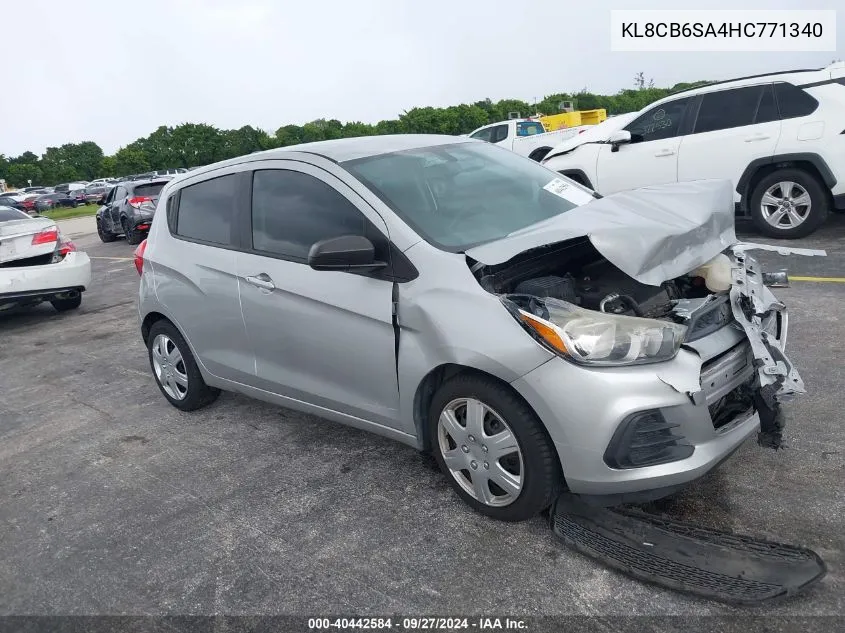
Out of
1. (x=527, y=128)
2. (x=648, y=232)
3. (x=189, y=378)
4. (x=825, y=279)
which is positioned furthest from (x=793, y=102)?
(x=527, y=128)

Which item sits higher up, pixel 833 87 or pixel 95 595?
pixel 833 87

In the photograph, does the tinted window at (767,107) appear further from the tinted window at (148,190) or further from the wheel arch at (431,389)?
the tinted window at (148,190)

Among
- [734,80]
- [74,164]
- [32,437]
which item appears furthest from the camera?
[74,164]

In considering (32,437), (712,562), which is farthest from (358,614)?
(32,437)

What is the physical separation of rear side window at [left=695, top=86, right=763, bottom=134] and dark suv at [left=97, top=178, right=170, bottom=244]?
1178 cm

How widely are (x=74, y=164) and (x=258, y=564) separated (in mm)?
72913

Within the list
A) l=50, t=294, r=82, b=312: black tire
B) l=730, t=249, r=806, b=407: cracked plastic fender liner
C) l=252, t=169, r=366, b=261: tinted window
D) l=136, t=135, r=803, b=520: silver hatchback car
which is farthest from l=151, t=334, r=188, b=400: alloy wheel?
l=50, t=294, r=82, b=312: black tire

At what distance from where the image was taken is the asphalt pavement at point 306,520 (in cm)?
273

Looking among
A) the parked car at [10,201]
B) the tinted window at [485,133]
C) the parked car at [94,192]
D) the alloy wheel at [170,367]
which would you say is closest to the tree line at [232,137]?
the parked car at [94,192]

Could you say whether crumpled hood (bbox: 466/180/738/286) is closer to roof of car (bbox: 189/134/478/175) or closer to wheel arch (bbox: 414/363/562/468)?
wheel arch (bbox: 414/363/562/468)

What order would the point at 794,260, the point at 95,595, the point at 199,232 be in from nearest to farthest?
1. the point at 95,595
2. the point at 199,232
3. the point at 794,260

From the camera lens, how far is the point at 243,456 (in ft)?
13.6

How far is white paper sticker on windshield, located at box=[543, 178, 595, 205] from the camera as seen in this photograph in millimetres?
3998

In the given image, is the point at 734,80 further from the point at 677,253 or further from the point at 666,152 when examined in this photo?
the point at 677,253
